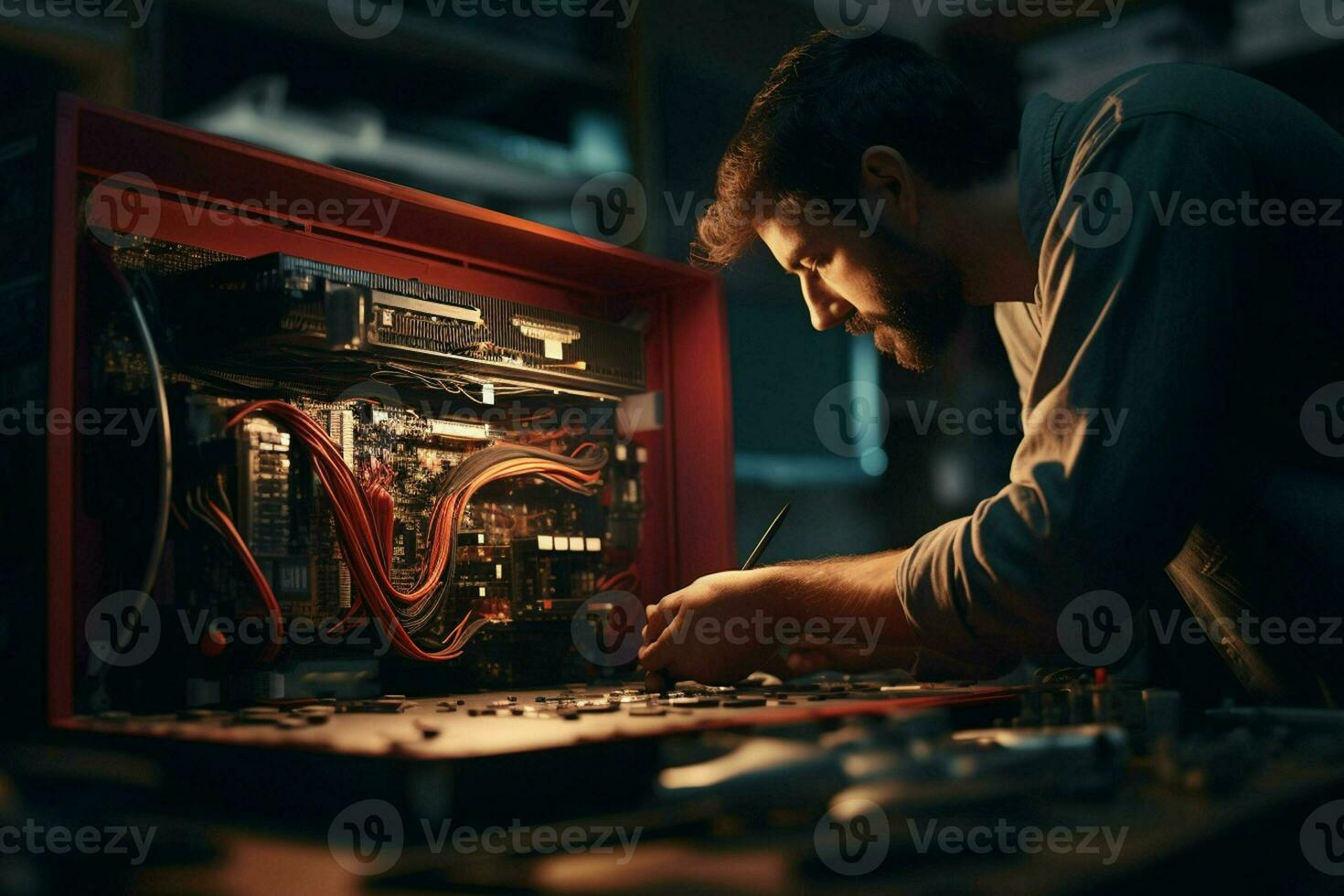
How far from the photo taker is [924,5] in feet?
7.46

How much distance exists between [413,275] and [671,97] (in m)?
1.01

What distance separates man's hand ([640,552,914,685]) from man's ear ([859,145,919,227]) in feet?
1.23

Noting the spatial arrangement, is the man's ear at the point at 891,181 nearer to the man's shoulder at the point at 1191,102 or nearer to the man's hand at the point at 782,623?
the man's shoulder at the point at 1191,102

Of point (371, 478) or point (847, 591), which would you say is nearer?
point (847, 591)

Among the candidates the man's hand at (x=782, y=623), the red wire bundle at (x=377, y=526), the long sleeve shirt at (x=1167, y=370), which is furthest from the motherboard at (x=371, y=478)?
the long sleeve shirt at (x=1167, y=370)

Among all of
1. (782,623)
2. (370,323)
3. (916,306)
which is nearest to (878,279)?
(916,306)

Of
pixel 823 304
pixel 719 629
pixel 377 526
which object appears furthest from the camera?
pixel 823 304

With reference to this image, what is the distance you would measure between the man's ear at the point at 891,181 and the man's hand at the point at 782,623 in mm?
374

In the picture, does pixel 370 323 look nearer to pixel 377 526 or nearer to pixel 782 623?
pixel 377 526

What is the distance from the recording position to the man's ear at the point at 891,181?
1.17 m

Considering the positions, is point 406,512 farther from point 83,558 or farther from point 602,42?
point 602,42

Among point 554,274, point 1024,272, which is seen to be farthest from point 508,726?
point 554,274

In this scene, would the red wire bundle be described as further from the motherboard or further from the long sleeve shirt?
the long sleeve shirt

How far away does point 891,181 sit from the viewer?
3.90 ft
